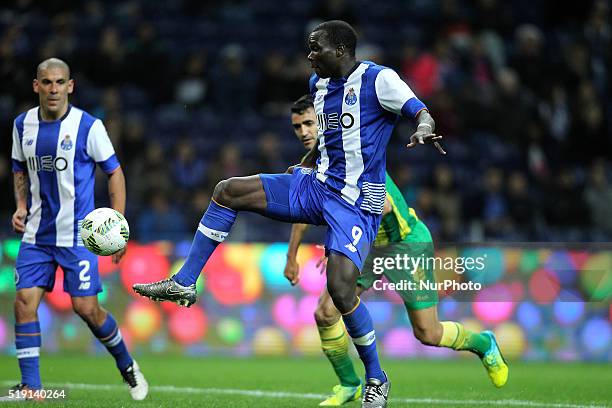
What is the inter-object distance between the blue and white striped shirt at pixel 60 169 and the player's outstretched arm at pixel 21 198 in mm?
58

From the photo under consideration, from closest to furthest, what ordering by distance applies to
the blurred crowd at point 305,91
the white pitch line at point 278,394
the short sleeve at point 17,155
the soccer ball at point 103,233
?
the soccer ball at point 103,233, the white pitch line at point 278,394, the short sleeve at point 17,155, the blurred crowd at point 305,91

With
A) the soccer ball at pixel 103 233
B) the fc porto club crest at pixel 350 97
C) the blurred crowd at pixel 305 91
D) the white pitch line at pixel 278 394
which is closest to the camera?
the fc porto club crest at pixel 350 97

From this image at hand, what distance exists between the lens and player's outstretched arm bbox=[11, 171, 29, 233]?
8.06 metres

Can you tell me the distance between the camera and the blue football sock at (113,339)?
26.4 feet

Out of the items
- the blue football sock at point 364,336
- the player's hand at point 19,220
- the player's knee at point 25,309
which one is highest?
the player's hand at point 19,220

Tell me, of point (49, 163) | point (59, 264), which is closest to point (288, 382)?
point (59, 264)

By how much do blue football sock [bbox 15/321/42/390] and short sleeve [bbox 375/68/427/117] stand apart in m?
3.27

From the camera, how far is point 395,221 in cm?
802

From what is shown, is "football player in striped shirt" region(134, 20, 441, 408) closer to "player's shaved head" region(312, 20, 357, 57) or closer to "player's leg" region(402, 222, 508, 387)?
"player's shaved head" region(312, 20, 357, 57)

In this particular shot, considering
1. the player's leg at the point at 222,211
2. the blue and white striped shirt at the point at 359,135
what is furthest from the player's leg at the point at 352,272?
the player's leg at the point at 222,211

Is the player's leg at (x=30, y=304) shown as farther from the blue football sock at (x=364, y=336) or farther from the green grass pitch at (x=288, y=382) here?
the blue football sock at (x=364, y=336)

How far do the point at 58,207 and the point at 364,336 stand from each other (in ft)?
9.02

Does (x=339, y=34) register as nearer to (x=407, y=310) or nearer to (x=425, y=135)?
(x=425, y=135)

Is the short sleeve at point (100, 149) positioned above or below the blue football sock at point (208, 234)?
above
